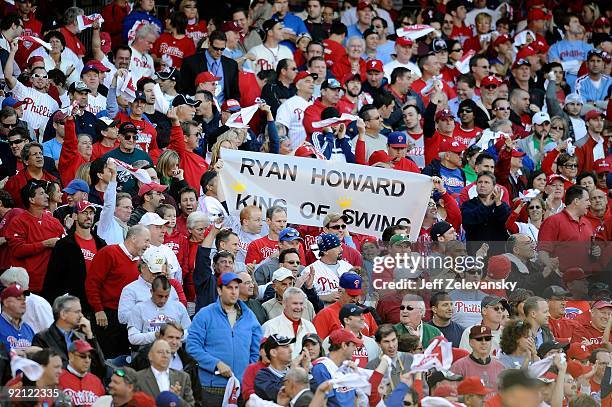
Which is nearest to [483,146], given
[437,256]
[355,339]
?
[437,256]

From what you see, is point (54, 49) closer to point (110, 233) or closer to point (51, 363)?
point (110, 233)

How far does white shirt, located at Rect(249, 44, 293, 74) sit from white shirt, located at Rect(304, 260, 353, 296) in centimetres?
560

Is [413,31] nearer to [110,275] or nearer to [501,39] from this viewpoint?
[501,39]

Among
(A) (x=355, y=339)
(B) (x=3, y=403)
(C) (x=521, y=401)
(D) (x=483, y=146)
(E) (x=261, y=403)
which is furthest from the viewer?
(D) (x=483, y=146)

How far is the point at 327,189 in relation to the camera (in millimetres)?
14969

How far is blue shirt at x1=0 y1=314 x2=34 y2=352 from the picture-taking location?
1138cm

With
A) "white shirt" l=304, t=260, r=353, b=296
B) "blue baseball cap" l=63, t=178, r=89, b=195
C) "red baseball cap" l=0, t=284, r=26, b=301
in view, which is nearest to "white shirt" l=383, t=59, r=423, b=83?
"white shirt" l=304, t=260, r=353, b=296

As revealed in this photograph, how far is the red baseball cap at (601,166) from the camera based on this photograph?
58.9 feet

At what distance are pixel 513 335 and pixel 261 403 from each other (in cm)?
248

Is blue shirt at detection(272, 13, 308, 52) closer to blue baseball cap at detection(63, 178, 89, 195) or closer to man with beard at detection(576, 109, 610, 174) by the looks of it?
man with beard at detection(576, 109, 610, 174)

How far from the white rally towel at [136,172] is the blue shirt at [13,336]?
263cm

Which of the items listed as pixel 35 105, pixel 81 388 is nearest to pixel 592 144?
pixel 35 105

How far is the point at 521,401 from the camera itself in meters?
8.44

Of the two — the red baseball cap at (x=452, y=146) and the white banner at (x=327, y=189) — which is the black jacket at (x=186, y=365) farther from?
the red baseball cap at (x=452, y=146)
